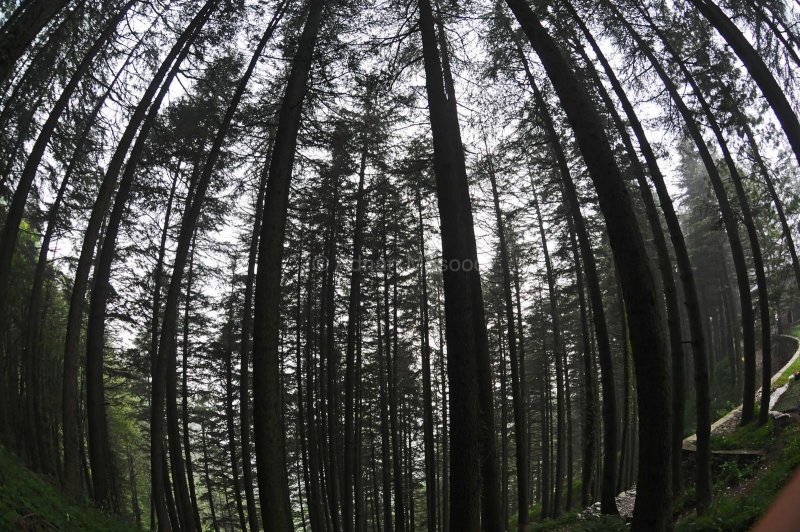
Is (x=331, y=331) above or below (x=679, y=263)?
below

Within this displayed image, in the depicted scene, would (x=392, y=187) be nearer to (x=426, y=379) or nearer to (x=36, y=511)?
(x=426, y=379)

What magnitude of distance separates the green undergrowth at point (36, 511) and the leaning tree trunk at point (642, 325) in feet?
20.6

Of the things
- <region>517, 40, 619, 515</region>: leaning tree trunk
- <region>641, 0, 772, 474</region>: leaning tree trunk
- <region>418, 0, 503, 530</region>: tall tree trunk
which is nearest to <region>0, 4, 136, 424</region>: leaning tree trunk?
<region>418, 0, 503, 530</region>: tall tree trunk

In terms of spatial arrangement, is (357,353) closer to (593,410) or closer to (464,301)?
(593,410)

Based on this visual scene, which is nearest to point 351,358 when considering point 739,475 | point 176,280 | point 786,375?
point 176,280

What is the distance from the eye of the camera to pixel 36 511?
19.6 feet

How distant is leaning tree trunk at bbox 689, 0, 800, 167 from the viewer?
7062mm

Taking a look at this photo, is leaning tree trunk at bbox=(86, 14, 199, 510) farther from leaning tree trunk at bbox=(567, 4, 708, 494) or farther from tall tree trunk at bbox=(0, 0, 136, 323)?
leaning tree trunk at bbox=(567, 4, 708, 494)

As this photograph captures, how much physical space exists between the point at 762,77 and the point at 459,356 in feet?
20.3

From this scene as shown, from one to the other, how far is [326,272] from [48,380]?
662 inches

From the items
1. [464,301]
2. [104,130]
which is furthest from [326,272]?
[464,301]

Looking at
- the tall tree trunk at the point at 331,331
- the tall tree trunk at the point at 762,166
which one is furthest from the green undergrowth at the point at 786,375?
the tall tree trunk at the point at 331,331

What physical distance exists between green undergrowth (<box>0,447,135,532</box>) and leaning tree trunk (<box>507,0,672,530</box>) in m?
6.29

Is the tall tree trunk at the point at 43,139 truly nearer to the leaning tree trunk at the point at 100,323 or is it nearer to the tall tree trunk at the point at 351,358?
the leaning tree trunk at the point at 100,323
